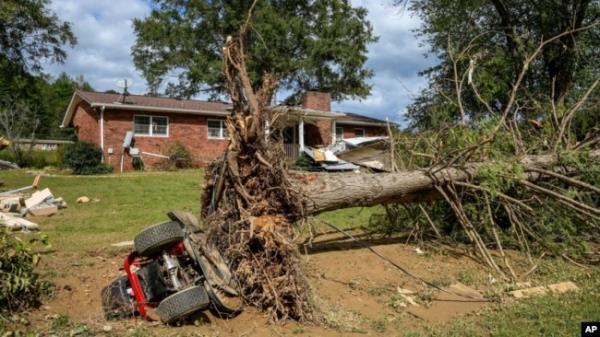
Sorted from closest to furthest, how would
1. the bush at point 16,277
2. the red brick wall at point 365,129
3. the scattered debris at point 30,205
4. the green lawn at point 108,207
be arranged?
the bush at point 16,277 < the green lawn at point 108,207 < the scattered debris at point 30,205 < the red brick wall at point 365,129

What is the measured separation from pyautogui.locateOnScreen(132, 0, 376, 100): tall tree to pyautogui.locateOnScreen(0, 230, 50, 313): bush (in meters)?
27.0

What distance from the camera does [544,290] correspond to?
15.7ft

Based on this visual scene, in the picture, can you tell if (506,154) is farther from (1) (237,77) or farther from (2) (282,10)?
(2) (282,10)

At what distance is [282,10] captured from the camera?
109 feet

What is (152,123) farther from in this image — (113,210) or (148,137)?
(113,210)

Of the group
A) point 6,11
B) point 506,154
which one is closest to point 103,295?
point 506,154

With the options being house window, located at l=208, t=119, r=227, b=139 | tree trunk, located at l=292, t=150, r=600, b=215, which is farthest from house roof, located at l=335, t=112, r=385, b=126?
tree trunk, located at l=292, t=150, r=600, b=215

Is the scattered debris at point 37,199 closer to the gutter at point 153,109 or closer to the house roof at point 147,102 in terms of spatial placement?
the gutter at point 153,109

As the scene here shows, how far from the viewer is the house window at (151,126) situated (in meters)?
21.3

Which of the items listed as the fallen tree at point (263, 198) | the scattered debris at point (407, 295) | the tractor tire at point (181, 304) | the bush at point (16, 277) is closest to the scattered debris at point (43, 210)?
the bush at point (16, 277)

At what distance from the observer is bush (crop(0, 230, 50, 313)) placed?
3541 millimetres

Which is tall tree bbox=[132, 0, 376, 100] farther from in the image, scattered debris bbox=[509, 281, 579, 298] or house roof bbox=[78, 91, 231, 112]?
scattered debris bbox=[509, 281, 579, 298]

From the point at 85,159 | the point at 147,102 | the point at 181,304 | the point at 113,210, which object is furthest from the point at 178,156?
the point at 181,304

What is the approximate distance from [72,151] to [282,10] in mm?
19741
